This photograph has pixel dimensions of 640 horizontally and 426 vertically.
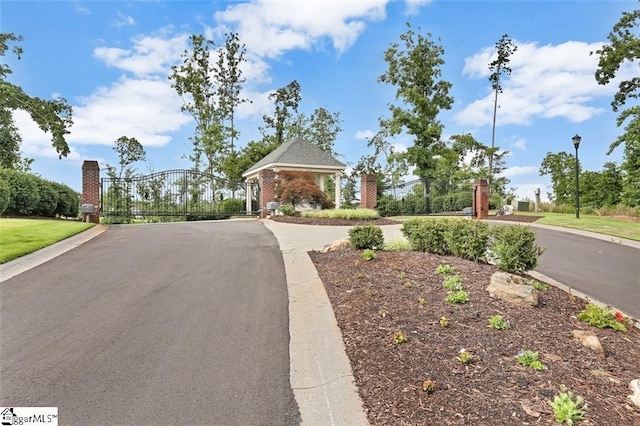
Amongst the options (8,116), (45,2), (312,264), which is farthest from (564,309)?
(8,116)

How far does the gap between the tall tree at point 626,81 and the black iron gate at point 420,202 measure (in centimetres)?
870

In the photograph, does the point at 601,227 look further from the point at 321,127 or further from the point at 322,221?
the point at 321,127

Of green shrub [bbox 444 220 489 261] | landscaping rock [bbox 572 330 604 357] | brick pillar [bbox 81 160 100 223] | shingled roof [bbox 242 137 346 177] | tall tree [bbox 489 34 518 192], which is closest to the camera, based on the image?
landscaping rock [bbox 572 330 604 357]

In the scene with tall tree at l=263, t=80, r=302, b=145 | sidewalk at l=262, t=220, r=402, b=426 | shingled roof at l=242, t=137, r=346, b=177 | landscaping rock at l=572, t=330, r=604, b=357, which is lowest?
sidewalk at l=262, t=220, r=402, b=426

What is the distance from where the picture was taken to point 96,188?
14.8m

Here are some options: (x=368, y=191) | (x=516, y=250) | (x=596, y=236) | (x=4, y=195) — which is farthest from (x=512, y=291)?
(x=368, y=191)

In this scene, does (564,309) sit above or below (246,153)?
below

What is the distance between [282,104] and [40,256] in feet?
95.8

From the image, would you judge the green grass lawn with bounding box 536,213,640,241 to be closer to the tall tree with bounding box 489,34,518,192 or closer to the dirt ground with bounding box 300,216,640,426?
the dirt ground with bounding box 300,216,640,426

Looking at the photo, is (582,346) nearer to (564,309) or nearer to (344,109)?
(564,309)

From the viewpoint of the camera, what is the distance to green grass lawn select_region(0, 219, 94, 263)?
7713mm

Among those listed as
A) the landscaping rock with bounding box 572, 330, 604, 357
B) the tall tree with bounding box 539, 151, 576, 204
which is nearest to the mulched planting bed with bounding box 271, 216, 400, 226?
the landscaping rock with bounding box 572, 330, 604, 357

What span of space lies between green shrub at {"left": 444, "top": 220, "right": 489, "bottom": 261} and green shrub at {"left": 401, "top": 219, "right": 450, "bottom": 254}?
0.13 meters

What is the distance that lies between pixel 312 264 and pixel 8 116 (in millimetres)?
21233
